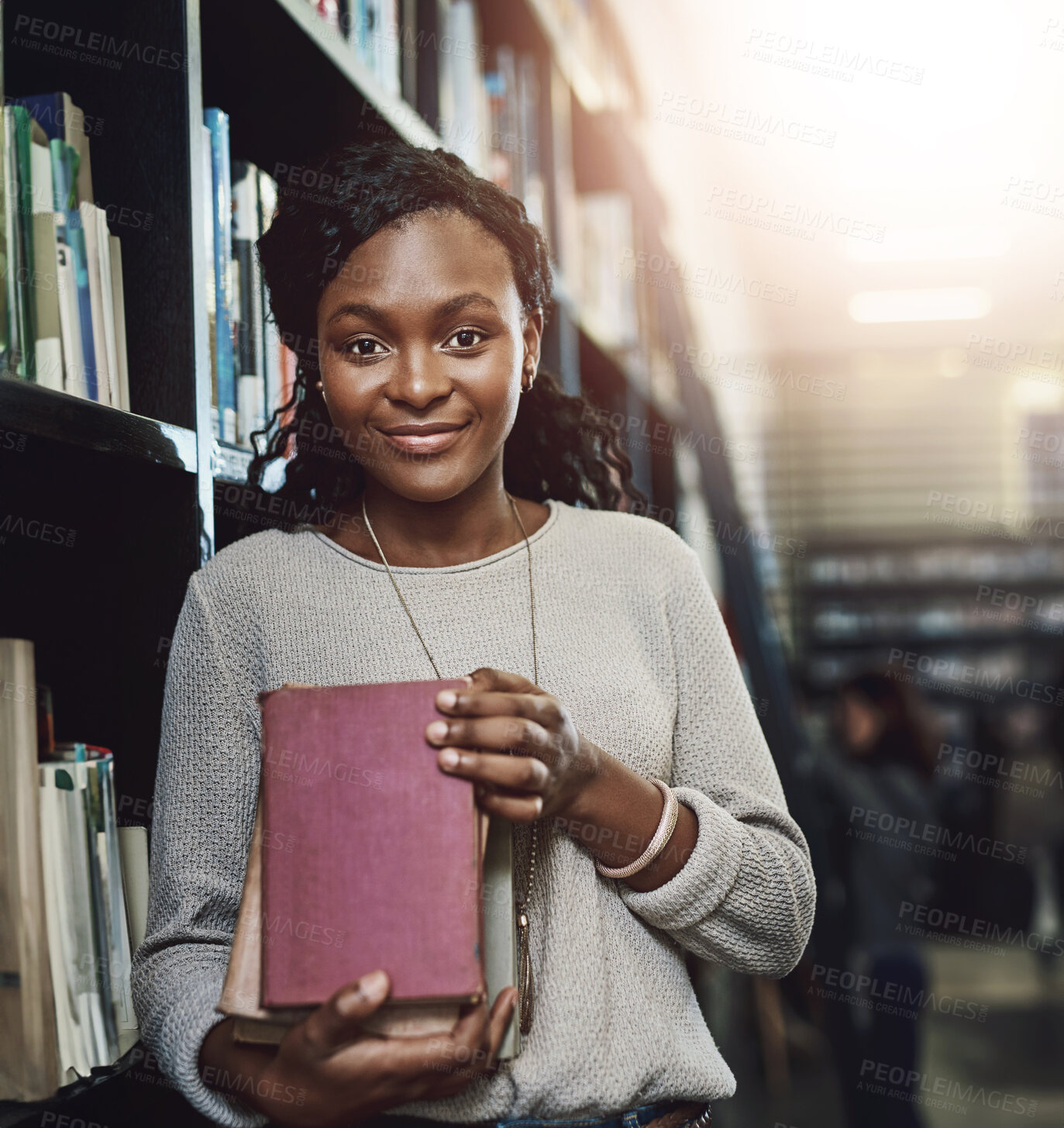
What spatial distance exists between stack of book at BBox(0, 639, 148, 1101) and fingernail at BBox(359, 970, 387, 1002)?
30 centimetres

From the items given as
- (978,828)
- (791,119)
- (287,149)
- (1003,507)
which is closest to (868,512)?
(1003,507)

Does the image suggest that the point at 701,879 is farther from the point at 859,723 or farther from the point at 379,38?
the point at 859,723

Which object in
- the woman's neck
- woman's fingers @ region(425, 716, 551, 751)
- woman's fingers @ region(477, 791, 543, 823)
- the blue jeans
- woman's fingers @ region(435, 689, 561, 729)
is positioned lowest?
the blue jeans

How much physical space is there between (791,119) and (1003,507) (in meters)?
4.35

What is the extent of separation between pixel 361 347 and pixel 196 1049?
0.62m

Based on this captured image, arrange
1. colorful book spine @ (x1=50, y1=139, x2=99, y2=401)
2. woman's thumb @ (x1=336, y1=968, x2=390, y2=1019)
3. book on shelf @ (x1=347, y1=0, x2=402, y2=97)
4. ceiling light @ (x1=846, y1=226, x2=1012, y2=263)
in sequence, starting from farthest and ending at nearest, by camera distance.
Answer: ceiling light @ (x1=846, y1=226, x2=1012, y2=263) → book on shelf @ (x1=347, y1=0, x2=402, y2=97) → colorful book spine @ (x1=50, y1=139, x2=99, y2=401) → woman's thumb @ (x1=336, y1=968, x2=390, y2=1019)

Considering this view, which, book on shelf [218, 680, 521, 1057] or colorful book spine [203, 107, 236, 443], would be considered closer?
book on shelf [218, 680, 521, 1057]

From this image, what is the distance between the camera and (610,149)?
9.43 feet

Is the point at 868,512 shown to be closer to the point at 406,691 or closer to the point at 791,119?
the point at 791,119

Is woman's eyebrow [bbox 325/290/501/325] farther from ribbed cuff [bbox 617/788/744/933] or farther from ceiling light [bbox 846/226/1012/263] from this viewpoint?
ceiling light [bbox 846/226/1012/263]

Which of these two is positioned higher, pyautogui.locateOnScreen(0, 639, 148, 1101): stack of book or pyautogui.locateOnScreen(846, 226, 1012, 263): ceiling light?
pyautogui.locateOnScreen(846, 226, 1012, 263): ceiling light

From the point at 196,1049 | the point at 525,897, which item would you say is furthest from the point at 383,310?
the point at 196,1049

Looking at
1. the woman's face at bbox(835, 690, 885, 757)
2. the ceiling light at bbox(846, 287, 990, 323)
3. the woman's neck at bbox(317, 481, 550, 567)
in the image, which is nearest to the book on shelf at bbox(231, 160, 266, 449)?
the woman's neck at bbox(317, 481, 550, 567)

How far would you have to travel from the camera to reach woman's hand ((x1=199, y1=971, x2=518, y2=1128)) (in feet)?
2.35
